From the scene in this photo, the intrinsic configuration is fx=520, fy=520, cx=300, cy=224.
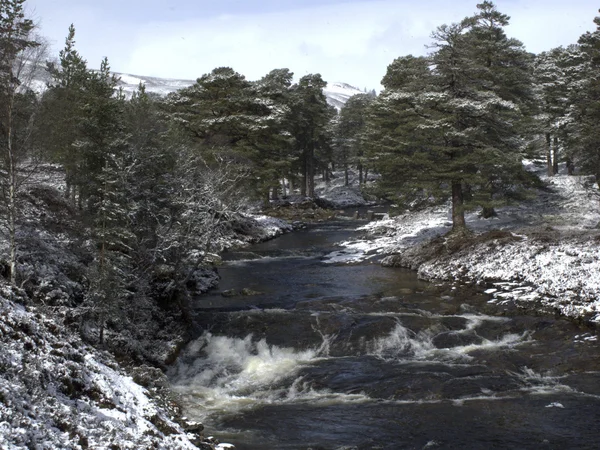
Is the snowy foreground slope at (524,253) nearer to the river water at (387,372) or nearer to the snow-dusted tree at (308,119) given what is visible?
the river water at (387,372)

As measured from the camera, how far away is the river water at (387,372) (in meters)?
10.4

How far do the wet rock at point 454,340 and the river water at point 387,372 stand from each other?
Answer: 0.03 m

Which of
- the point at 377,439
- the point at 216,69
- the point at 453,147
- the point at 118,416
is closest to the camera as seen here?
the point at 118,416

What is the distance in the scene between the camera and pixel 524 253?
2177cm

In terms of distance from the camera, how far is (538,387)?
12281 mm

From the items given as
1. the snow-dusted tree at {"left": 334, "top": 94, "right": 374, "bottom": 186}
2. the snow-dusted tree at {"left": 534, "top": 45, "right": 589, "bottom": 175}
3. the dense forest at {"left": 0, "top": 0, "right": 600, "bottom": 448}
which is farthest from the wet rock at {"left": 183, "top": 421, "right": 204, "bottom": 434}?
the snow-dusted tree at {"left": 334, "top": 94, "right": 374, "bottom": 186}

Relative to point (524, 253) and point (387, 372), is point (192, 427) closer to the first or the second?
point (387, 372)

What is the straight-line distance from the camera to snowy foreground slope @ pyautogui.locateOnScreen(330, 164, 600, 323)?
A: 1836 cm

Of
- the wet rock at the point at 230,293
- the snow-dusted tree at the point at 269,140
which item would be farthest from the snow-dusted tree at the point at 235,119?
the wet rock at the point at 230,293

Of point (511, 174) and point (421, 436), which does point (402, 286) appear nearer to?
point (511, 174)

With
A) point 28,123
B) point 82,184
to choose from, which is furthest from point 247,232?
point 28,123

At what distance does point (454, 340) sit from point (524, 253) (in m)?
7.95

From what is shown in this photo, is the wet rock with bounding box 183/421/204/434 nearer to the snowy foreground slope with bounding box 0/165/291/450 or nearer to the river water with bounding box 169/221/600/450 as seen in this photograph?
the snowy foreground slope with bounding box 0/165/291/450

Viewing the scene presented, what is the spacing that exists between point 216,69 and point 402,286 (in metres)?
27.7
